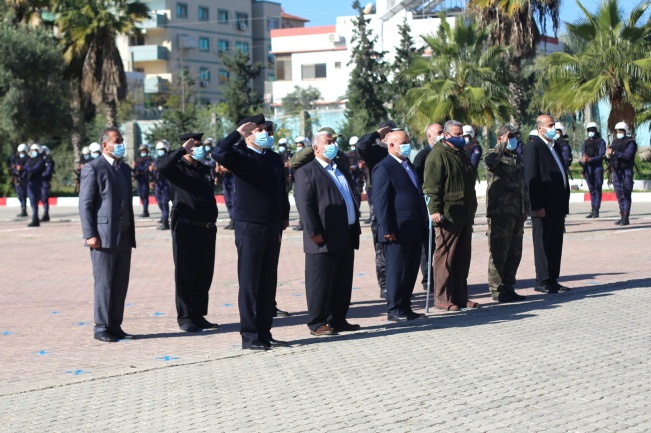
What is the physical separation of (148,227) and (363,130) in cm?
1643

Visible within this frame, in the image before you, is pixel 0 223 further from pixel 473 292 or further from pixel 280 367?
pixel 280 367

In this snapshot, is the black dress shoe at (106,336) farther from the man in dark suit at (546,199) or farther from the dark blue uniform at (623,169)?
the dark blue uniform at (623,169)

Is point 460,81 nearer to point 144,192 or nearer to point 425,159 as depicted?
point 144,192

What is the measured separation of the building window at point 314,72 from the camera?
72.9m

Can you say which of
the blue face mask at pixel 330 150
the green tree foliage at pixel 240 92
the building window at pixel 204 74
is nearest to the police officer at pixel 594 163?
the blue face mask at pixel 330 150

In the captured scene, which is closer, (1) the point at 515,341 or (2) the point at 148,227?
(1) the point at 515,341

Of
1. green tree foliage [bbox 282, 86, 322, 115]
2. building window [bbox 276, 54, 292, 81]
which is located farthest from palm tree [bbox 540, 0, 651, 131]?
building window [bbox 276, 54, 292, 81]

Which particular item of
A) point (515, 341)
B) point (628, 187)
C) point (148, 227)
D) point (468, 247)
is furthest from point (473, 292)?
point (148, 227)

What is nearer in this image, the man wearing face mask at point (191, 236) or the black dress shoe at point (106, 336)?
the black dress shoe at point (106, 336)

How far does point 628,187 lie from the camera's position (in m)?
21.5

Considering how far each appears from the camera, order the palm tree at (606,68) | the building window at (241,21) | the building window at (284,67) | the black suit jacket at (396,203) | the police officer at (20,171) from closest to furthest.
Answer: the black suit jacket at (396,203) → the police officer at (20,171) → the palm tree at (606,68) → the building window at (284,67) → the building window at (241,21)

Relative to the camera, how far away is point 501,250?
12.2 meters

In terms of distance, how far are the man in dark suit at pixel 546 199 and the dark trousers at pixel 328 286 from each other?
10.1 ft

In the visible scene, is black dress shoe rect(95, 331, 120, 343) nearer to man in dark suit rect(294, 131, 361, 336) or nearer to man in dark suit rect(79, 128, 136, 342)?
man in dark suit rect(79, 128, 136, 342)
